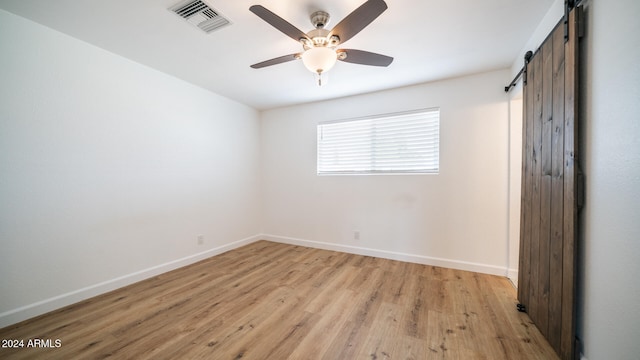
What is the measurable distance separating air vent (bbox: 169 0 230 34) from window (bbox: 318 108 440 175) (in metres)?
2.17

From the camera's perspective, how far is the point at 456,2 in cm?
158

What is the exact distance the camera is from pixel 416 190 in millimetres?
3039

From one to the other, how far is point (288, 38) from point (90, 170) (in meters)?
2.33

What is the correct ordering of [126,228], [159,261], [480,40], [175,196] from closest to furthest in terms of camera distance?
[480,40] → [126,228] → [159,261] → [175,196]

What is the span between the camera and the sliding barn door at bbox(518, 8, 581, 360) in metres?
1.28

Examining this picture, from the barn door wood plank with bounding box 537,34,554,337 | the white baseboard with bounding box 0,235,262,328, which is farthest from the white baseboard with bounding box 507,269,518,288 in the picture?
the white baseboard with bounding box 0,235,262,328

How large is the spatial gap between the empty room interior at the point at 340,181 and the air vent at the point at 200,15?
2 centimetres

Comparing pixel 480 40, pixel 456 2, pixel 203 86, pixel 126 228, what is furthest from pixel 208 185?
pixel 480 40

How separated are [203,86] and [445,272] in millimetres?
4121

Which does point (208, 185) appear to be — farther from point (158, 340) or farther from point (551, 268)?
point (551, 268)

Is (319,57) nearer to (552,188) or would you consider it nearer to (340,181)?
(552,188)

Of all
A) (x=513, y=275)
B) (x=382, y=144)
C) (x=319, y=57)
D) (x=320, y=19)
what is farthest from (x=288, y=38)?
(x=513, y=275)

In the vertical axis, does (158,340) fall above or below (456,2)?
below

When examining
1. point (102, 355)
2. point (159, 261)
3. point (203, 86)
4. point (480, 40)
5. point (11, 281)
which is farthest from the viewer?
point (203, 86)
